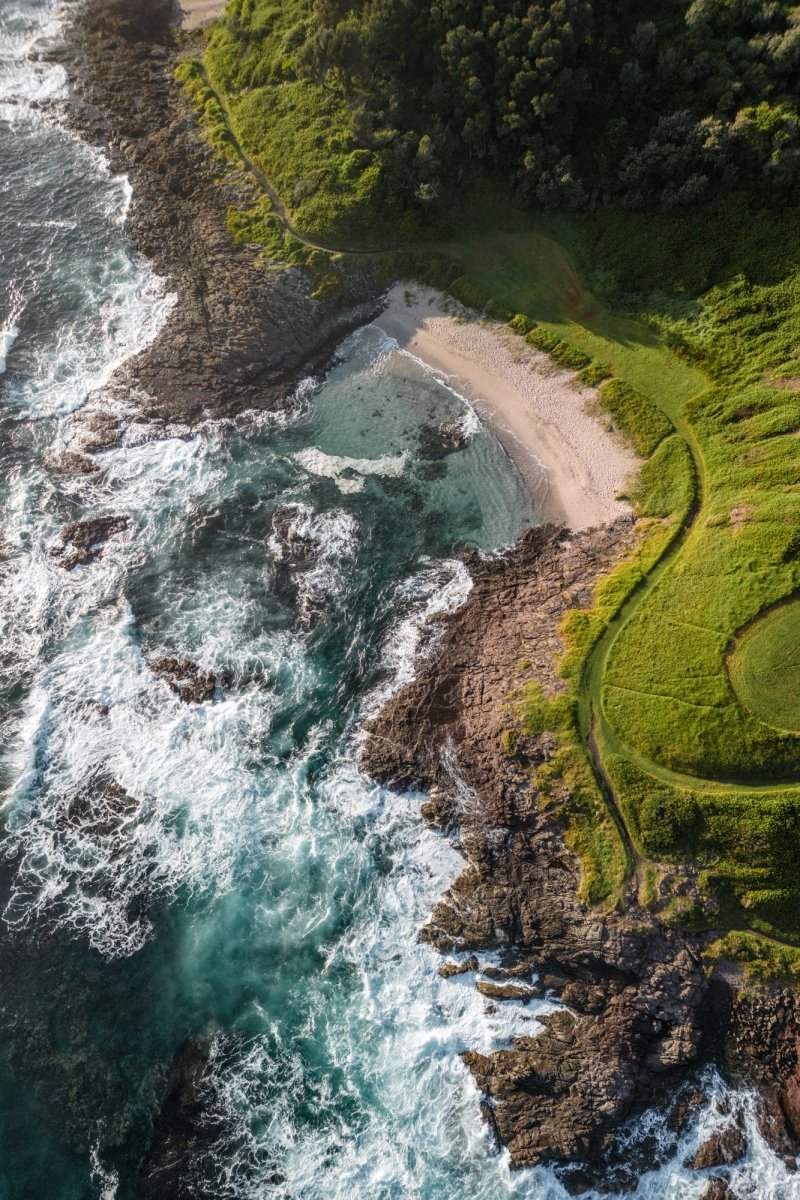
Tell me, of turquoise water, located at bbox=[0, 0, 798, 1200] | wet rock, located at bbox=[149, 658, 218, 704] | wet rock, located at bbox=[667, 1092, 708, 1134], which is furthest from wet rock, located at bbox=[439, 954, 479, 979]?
wet rock, located at bbox=[149, 658, 218, 704]

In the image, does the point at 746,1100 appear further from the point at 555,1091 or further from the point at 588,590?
the point at 588,590

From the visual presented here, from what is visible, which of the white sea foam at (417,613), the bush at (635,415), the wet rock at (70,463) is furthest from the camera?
the wet rock at (70,463)

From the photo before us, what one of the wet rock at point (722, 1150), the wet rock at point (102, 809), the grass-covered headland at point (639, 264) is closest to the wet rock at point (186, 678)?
the wet rock at point (102, 809)

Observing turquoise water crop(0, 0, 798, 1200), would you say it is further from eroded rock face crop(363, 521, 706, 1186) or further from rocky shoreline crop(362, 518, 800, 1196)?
eroded rock face crop(363, 521, 706, 1186)

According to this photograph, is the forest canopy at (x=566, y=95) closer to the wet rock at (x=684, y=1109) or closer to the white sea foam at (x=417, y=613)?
the white sea foam at (x=417, y=613)

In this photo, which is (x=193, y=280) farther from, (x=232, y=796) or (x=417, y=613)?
(x=232, y=796)

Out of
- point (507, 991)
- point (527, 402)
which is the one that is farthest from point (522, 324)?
point (507, 991)
